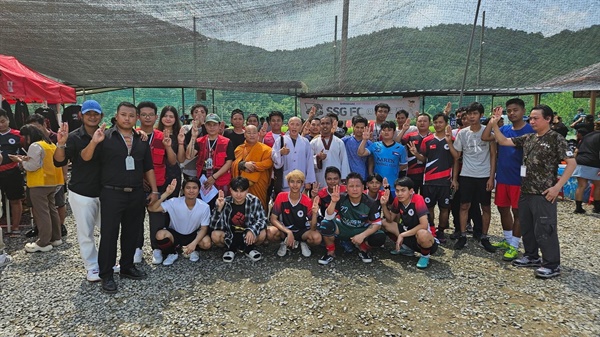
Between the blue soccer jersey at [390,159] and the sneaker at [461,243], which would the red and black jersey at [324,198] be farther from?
the sneaker at [461,243]

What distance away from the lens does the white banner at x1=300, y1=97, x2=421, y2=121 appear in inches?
332

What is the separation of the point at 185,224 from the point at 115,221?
0.85m

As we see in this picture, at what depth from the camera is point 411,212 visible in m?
3.98

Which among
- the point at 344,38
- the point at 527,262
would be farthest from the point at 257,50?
the point at 527,262

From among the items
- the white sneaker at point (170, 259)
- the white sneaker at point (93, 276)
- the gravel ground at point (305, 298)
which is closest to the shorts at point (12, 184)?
the gravel ground at point (305, 298)

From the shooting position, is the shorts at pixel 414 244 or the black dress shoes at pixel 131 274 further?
the shorts at pixel 414 244

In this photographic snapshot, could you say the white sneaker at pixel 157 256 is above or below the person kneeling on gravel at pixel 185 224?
below

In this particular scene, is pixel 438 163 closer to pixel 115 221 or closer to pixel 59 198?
pixel 115 221

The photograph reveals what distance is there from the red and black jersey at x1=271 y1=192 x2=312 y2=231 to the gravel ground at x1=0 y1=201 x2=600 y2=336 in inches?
15.3

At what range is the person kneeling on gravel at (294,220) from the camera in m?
4.05

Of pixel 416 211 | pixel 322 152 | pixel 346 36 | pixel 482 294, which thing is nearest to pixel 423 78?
pixel 346 36

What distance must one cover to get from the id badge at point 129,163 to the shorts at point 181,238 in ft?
3.25

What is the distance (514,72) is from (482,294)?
482cm

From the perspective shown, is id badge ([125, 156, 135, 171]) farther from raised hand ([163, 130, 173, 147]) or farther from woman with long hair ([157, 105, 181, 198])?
woman with long hair ([157, 105, 181, 198])
